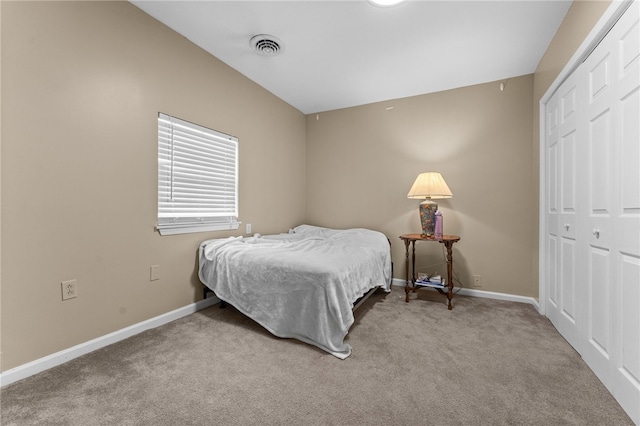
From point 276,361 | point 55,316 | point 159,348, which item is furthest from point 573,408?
point 55,316

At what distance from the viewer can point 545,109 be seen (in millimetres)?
2564

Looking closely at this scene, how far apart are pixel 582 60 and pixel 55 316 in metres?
3.72

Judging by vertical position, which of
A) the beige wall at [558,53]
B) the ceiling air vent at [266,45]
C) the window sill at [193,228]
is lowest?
the window sill at [193,228]

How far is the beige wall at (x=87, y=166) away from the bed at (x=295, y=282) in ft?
1.29

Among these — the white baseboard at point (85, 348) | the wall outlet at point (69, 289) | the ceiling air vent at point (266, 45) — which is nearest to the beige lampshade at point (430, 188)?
the ceiling air vent at point (266, 45)

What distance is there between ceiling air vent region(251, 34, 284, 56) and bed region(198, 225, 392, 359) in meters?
1.79

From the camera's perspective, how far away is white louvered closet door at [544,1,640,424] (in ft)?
4.29

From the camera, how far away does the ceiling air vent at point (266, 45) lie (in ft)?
7.80

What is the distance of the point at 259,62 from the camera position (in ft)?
9.18

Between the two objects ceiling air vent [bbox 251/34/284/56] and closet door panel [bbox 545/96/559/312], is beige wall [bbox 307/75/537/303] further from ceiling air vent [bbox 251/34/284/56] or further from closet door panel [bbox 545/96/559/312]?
ceiling air vent [bbox 251/34/284/56]

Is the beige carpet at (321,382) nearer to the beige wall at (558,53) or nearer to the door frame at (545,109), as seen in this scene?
the door frame at (545,109)

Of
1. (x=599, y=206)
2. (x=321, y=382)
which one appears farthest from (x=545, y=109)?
(x=321, y=382)

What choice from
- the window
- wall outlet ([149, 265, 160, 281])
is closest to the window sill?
the window

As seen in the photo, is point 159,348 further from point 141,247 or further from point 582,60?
point 582,60
